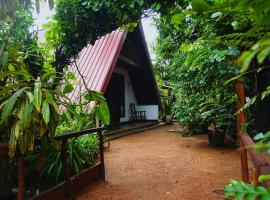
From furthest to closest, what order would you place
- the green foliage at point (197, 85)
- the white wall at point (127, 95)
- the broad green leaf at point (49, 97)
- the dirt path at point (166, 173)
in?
the white wall at point (127, 95), the dirt path at point (166, 173), the green foliage at point (197, 85), the broad green leaf at point (49, 97)

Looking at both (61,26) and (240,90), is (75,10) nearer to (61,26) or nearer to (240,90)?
(61,26)

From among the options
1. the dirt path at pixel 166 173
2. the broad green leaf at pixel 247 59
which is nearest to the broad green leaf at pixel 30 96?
the dirt path at pixel 166 173

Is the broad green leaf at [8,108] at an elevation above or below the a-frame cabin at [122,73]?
below

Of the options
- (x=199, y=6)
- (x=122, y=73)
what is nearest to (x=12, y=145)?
(x=199, y=6)

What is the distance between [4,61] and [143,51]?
9.64m

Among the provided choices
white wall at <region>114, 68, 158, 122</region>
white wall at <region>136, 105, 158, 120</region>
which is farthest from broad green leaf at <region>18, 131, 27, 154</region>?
white wall at <region>136, 105, 158, 120</region>

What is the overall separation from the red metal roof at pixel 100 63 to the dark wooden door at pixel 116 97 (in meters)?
2.18

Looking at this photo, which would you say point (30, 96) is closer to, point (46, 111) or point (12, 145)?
point (46, 111)

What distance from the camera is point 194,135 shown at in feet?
30.6

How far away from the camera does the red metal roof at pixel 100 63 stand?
27.6ft

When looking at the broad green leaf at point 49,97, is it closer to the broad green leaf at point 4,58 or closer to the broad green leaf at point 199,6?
the broad green leaf at point 4,58

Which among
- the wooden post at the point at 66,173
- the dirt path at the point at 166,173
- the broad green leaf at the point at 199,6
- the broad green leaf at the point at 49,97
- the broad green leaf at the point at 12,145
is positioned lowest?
the dirt path at the point at 166,173

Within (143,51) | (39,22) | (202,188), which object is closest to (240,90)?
(202,188)

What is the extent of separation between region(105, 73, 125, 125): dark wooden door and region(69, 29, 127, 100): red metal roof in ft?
7.14
